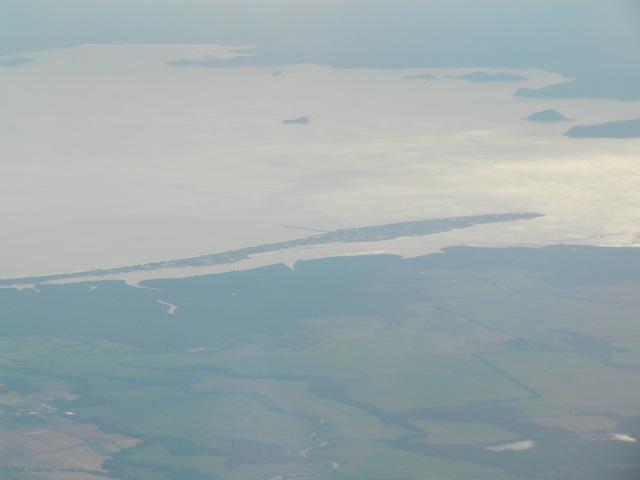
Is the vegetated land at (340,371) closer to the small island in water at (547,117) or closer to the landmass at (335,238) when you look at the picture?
the landmass at (335,238)

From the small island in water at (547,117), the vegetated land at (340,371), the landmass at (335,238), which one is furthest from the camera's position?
the small island in water at (547,117)

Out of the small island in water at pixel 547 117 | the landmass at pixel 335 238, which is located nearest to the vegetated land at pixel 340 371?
the landmass at pixel 335 238

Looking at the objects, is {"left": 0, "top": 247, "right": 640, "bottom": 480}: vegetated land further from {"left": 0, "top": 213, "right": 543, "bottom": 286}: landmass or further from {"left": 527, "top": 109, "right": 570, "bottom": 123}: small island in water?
{"left": 527, "top": 109, "right": 570, "bottom": 123}: small island in water

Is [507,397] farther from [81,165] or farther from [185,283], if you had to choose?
[81,165]

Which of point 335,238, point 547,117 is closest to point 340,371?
point 335,238

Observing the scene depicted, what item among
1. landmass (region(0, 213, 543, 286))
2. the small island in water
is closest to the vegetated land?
landmass (region(0, 213, 543, 286))

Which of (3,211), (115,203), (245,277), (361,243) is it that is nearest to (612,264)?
(361,243)

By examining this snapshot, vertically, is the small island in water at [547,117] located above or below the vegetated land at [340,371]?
above

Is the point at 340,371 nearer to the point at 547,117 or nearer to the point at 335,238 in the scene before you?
the point at 335,238
